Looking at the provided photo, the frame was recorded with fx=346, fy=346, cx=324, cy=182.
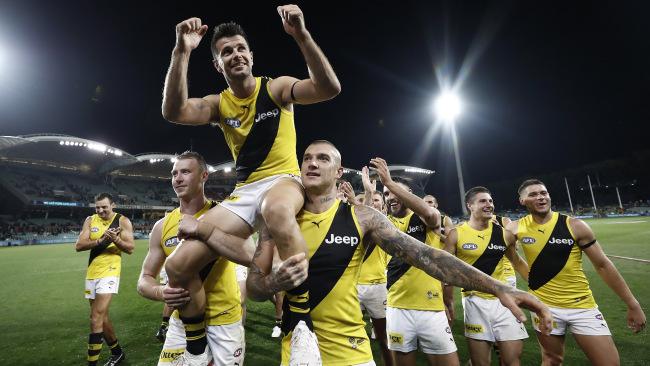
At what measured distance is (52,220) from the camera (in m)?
49.0

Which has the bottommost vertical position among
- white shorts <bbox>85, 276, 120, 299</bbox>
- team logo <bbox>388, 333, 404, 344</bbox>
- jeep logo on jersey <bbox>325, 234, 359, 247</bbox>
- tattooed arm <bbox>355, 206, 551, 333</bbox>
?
team logo <bbox>388, 333, 404, 344</bbox>

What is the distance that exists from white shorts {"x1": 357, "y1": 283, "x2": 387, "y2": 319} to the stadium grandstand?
122 feet

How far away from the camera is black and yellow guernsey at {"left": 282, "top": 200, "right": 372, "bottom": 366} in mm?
2471

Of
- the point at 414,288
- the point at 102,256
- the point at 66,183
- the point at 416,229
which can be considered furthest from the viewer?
the point at 66,183

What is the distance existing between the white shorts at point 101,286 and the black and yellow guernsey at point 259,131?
5.12m

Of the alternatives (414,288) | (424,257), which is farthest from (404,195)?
(424,257)

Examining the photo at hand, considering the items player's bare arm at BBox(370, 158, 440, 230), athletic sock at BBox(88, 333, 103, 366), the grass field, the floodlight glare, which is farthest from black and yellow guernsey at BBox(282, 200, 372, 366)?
the floodlight glare

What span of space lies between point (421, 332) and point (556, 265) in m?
2.03

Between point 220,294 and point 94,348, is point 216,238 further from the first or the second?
point 94,348

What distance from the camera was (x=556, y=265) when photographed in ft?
14.8

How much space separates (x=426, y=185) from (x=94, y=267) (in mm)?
70743

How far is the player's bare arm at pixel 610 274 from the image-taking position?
3.96 meters

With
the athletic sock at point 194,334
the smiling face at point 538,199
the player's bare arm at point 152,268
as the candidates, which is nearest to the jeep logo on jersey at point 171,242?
the player's bare arm at point 152,268

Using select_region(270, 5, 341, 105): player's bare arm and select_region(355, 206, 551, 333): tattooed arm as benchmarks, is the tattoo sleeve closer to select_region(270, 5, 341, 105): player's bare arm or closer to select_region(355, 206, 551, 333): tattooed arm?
select_region(355, 206, 551, 333): tattooed arm
